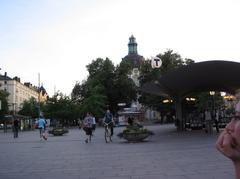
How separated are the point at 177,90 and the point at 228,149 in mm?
39953

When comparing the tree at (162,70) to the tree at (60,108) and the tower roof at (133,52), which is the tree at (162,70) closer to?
the tree at (60,108)

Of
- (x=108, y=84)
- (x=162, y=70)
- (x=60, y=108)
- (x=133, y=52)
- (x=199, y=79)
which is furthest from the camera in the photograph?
(x=133, y=52)

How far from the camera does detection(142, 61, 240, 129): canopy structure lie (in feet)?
109

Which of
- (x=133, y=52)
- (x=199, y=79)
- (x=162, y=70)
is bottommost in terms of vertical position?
(x=199, y=79)

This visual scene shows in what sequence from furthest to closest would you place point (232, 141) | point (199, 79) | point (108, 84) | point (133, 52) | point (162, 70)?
1. point (133, 52)
2. point (108, 84)
3. point (162, 70)
4. point (199, 79)
5. point (232, 141)

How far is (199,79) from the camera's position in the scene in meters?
38.5

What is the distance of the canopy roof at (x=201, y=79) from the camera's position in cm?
3312

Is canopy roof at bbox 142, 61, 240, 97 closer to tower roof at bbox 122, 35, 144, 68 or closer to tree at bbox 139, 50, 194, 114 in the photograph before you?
tree at bbox 139, 50, 194, 114

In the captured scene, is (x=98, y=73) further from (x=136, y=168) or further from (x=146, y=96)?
(x=136, y=168)

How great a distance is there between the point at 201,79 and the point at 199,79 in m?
0.20

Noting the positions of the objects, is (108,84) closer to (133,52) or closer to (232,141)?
(133,52)

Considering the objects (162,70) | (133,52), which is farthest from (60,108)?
(133,52)

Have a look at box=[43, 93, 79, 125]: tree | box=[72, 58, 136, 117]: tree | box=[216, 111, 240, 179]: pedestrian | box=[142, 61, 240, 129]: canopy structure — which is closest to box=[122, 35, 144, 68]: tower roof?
box=[72, 58, 136, 117]: tree

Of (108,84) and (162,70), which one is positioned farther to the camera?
(108,84)
